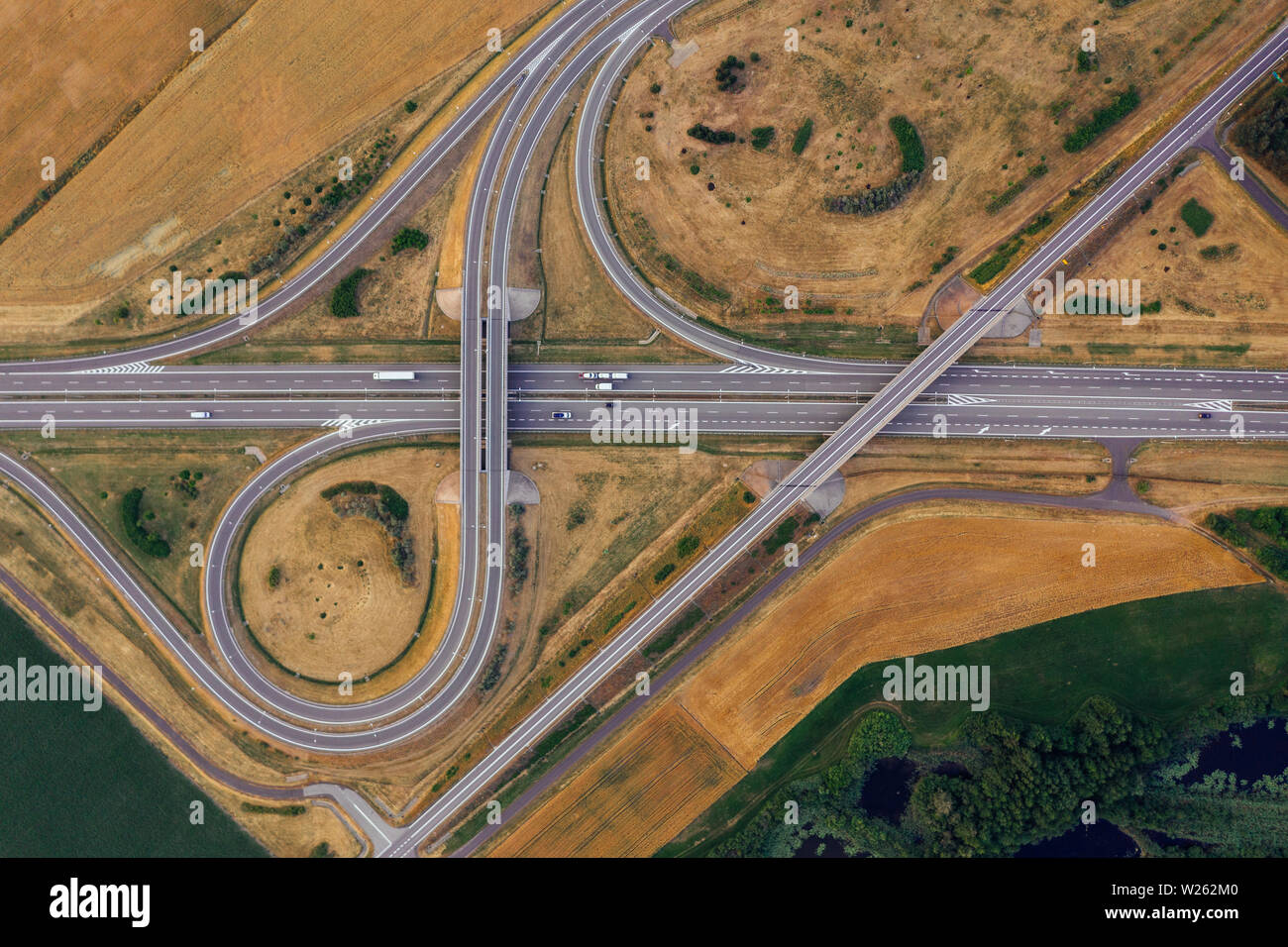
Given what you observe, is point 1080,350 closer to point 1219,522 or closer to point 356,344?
point 1219,522

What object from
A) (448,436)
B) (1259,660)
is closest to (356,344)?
(448,436)

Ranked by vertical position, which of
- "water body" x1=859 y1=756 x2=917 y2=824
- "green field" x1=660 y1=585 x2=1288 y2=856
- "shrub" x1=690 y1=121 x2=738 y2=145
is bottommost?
"water body" x1=859 y1=756 x2=917 y2=824

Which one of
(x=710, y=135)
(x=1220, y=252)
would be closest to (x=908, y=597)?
(x=1220, y=252)

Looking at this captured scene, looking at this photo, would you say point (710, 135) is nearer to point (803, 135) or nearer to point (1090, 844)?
point (803, 135)

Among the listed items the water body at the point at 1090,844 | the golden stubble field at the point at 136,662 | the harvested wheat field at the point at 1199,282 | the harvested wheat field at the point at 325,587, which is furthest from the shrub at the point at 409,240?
the water body at the point at 1090,844

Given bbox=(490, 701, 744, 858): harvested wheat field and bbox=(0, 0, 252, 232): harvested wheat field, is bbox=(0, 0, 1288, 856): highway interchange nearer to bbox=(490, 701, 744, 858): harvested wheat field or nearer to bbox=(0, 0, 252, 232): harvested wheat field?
bbox=(490, 701, 744, 858): harvested wheat field

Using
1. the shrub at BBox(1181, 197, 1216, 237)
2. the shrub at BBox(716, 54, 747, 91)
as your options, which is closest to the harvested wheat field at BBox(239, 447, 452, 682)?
the shrub at BBox(716, 54, 747, 91)

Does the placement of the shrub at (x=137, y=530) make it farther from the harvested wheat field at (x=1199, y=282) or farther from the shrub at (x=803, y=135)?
the harvested wheat field at (x=1199, y=282)
